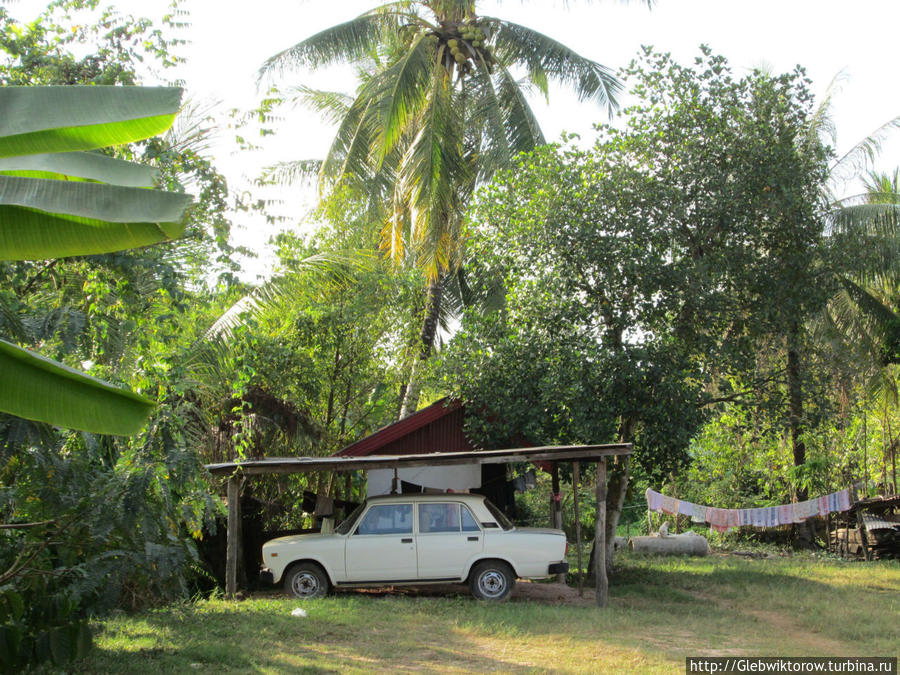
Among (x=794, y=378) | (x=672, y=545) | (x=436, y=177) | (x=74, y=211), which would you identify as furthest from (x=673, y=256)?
(x=74, y=211)

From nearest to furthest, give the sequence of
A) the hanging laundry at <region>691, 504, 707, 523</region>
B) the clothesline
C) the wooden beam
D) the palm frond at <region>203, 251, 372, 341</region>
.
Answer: the wooden beam, the palm frond at <region>203, 251, 372, 341</region>, the clothesline, the hanging laundry at <region>691, 504, 707, 523</region>

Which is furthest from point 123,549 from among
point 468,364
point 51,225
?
point 468,364

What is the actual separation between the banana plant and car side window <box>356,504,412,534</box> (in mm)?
8562

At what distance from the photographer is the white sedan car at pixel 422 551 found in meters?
11.1

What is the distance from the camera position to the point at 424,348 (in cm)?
1748

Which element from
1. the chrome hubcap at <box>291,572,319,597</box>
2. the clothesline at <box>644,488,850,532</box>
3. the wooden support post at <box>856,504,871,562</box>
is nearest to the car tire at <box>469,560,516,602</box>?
the chrome hubcap at <box>291,572,319,597</box>

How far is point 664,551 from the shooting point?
61.2ft

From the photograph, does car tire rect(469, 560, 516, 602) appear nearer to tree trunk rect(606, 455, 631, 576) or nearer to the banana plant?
tree trunk rect(606, 455, 631, 576)

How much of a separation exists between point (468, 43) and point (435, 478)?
29.5 feet

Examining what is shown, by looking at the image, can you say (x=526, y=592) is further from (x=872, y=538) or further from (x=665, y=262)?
(x=872, y=538)

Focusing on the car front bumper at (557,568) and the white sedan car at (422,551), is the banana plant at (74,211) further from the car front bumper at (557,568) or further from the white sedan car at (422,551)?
the car front bumper at (557,568)

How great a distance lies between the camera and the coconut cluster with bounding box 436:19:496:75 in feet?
55.2

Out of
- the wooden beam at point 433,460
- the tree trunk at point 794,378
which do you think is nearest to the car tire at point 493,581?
the wooden beam at point 433,460

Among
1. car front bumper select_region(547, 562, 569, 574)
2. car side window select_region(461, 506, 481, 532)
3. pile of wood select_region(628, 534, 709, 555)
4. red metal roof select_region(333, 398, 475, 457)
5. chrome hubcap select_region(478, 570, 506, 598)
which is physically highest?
red metal roof select_region(333, 398, 475, 457)
